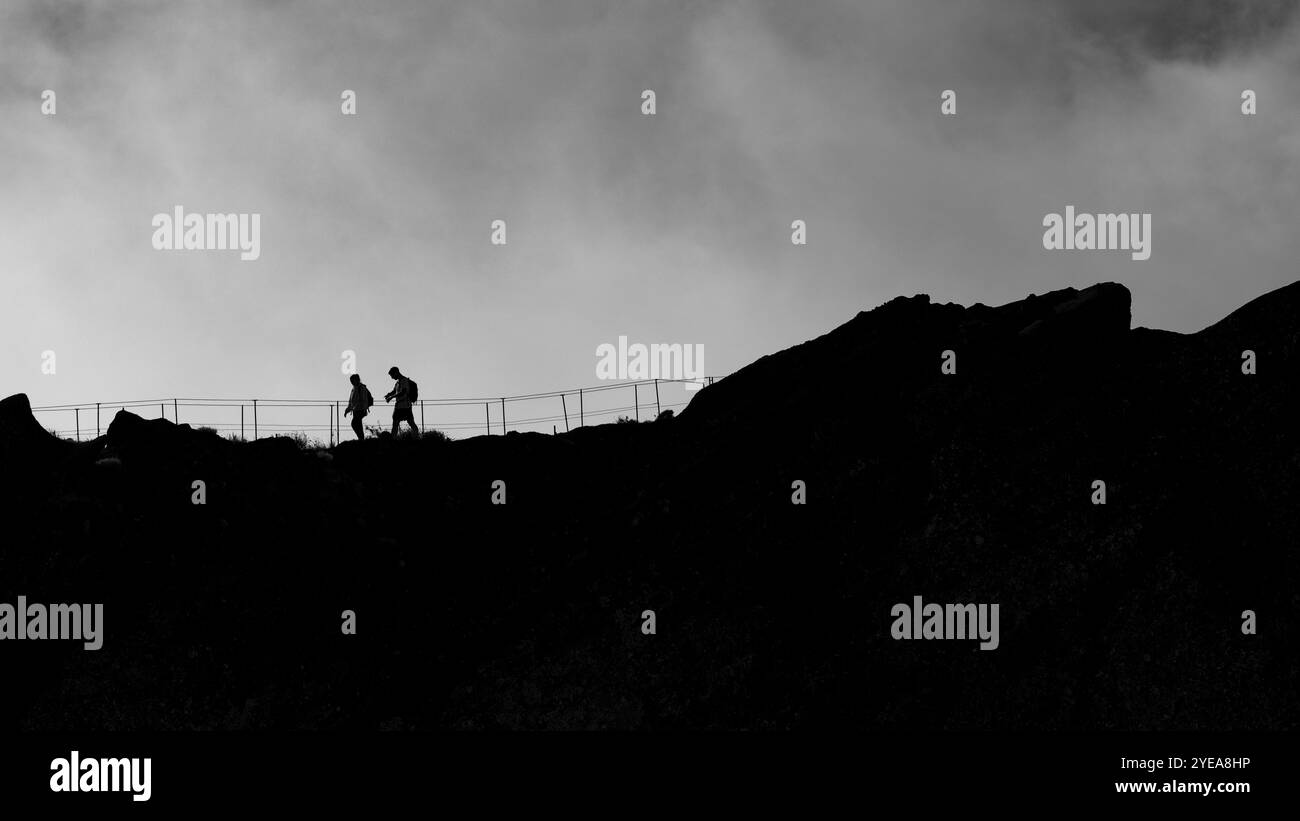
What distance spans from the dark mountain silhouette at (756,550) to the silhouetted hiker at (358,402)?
3.42 ft

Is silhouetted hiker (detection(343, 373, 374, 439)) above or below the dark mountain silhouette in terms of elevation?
above

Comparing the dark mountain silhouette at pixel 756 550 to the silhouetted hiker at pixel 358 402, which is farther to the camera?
the silhouetted hiker at pixel 358 402

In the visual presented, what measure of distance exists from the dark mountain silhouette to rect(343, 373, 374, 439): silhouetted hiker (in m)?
1.04

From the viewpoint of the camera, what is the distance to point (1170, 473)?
23375 millimetres

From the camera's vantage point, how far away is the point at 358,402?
29797mm

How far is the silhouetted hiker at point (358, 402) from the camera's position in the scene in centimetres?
2975

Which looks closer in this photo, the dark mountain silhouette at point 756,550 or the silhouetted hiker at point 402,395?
the dark mountain silhouette at point 756,550

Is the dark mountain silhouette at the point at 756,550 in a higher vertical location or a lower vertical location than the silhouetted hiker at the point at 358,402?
lower

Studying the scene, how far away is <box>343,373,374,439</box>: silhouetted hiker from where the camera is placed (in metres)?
29.8

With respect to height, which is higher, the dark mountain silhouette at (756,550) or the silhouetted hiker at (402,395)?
the silhouetted hiker at (402,395)
